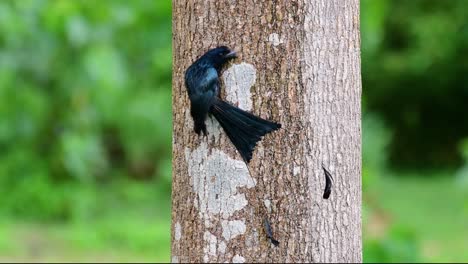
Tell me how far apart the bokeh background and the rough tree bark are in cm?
437

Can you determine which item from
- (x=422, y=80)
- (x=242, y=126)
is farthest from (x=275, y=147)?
(x=422, y=80)

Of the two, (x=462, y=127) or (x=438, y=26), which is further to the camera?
(x=462, y=127)

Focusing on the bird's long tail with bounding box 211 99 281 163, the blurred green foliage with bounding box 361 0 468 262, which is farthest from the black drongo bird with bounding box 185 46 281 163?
the blurred green foliage with bounding box 361 0 468 262

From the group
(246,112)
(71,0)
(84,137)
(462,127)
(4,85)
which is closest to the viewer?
(246,112)

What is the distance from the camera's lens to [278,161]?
7.40 ft

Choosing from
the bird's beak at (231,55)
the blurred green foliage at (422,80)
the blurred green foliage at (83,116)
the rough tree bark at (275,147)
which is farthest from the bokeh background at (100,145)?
the bird's beak at (231,55)

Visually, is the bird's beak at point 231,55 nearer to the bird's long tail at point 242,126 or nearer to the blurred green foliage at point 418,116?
the bird's long tail at point 242,126

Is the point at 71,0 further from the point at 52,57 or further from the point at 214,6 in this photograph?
the point at 214,6

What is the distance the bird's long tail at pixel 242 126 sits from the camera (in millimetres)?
2236

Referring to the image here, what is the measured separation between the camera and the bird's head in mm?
2256

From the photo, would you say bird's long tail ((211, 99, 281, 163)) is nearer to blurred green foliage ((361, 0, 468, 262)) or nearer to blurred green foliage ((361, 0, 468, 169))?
blurred green foliage ((361, 0, 468, 262))

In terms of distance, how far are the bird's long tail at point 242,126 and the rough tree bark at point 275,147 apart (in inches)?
0.9

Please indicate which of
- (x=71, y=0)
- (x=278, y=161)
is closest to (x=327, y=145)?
(x=278, y=161)

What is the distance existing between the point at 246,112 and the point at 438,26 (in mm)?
10140
